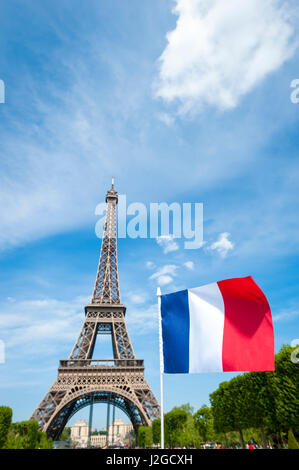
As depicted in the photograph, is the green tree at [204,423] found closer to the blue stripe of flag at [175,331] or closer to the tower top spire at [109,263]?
the tower top spire at [109,263]

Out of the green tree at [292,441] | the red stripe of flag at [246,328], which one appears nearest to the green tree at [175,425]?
the green tree at [292,441]

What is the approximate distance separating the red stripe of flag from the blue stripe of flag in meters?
0.95

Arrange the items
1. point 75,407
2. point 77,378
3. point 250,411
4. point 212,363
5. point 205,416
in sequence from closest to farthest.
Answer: point 212,363
point 250,411
point 77,378
point 205,416
point 75,407

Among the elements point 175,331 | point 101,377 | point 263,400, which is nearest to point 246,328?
point 175,331

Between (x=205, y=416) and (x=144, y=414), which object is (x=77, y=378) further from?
(x=205, y=416)

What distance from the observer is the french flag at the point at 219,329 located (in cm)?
712

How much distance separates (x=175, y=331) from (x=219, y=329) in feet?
3.64

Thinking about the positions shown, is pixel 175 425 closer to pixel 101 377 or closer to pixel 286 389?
pixel 101 377

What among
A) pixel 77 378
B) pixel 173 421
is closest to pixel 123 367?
pixel 77 378

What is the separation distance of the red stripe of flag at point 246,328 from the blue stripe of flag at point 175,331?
3.12 feet

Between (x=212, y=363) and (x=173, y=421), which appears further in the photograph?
(x=173, y=421)

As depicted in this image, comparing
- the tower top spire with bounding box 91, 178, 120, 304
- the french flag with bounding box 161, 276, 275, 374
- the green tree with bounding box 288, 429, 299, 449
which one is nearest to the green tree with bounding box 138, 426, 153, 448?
the tower top spire with bounding box 91, 178, 120, 304
